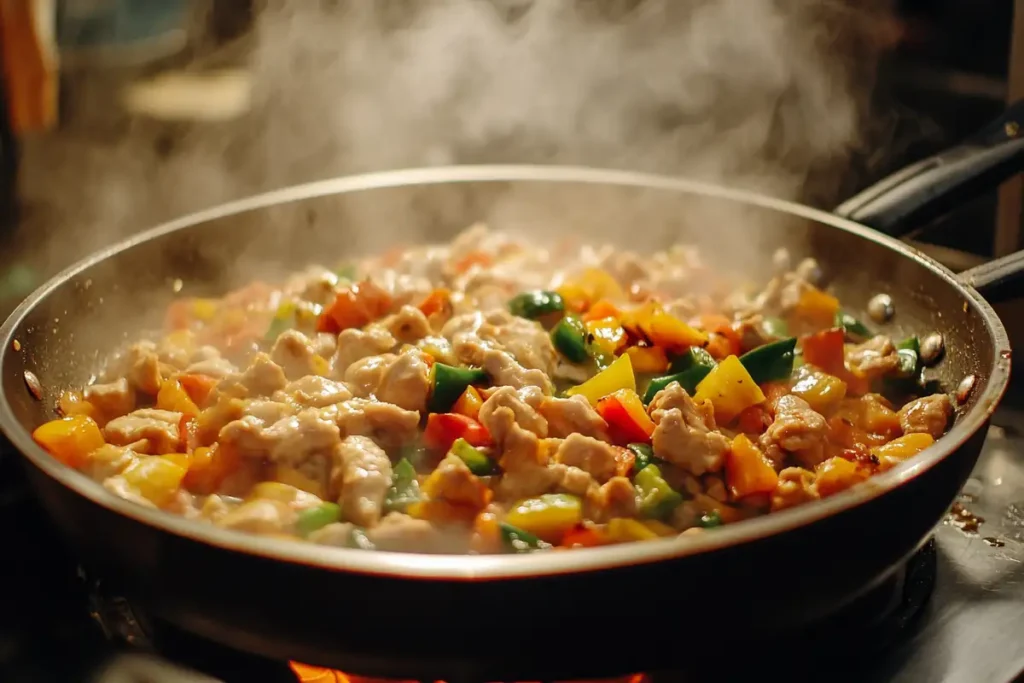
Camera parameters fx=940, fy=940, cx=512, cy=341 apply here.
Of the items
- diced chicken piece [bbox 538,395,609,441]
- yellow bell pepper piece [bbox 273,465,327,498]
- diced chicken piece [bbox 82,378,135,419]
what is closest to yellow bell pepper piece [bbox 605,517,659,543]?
diced chicken piece [bbox 538,395,609,441]

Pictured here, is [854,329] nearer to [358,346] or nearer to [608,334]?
[608,334]

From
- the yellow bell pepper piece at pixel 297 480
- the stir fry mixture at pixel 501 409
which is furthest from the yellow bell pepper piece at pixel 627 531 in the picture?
the yellow bell pepper piece at pixel 297 480

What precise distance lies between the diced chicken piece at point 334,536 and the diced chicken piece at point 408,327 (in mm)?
699

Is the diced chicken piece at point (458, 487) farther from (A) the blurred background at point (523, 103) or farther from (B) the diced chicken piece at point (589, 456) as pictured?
(A) the blurred background at point (523, 103)

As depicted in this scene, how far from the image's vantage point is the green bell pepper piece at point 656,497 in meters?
1.45

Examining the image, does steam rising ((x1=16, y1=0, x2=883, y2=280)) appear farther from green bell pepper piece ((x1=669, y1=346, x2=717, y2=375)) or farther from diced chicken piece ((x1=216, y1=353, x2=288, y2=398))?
diced chicken piece ((x1=216, y1=353, x2=288, y2=398))

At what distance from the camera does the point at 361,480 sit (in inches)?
55.3

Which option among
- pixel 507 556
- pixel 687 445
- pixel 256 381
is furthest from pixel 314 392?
pixel 507 556

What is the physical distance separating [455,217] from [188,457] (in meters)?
1.31

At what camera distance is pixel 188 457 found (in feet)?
5.20

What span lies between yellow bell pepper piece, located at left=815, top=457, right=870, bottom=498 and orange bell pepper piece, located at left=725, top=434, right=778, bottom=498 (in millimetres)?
69

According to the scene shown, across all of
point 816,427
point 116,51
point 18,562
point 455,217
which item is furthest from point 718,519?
point 116,51

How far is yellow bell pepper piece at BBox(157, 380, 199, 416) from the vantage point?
1.83 m

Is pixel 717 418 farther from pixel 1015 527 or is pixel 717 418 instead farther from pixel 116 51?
pixel 116 51
